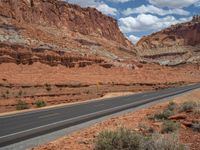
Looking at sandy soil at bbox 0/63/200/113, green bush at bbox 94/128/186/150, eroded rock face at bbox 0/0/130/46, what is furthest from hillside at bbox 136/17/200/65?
green bush at bbox 94/128/186/150

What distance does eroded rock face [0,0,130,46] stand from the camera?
3819 inches

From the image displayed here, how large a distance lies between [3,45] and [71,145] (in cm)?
6294

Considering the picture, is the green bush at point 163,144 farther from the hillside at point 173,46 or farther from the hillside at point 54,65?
the hillside at point 173,46

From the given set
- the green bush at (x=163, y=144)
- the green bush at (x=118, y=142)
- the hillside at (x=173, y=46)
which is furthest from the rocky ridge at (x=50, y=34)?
the green bush at (x=163, y=144)

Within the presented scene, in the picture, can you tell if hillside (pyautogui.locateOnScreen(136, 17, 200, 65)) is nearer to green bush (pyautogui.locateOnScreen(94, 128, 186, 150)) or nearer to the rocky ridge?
the rocky ridge

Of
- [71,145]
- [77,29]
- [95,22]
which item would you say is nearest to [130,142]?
[71,145]

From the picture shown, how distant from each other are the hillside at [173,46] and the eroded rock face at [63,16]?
67.2ft

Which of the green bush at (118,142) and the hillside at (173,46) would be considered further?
the hillside at (173,46)

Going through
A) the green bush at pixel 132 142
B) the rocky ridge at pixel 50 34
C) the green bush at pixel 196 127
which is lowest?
the green bush at pixel 196 127

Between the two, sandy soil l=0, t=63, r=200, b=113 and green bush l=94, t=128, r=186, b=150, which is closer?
green bush l=94, t=128, r=186, b=150

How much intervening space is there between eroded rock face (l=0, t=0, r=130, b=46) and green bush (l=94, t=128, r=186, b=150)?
83.0 m

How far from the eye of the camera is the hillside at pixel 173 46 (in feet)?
541

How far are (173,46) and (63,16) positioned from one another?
8043cm

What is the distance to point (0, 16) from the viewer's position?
276 feet
